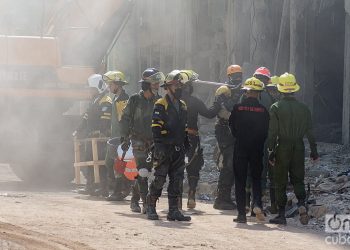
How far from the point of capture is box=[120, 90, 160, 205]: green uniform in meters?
12.1

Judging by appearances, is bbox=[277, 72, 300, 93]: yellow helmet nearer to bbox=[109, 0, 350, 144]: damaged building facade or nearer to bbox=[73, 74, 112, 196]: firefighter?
bbox=[73, 74, 112, 196]: firefighter

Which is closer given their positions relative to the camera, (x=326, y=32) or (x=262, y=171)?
(x=262, y=171)

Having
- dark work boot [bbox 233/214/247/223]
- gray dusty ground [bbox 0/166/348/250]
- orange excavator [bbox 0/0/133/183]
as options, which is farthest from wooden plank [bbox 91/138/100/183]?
dark work boot [bbox 233/214/247/223]

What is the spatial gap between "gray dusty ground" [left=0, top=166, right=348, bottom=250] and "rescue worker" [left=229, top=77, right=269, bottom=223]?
418 mm

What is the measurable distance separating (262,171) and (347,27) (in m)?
5.97

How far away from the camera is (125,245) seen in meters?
9.35

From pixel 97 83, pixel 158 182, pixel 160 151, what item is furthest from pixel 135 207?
pixel 97 83

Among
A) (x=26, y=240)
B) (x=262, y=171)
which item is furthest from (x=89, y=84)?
(x=26, y=240)

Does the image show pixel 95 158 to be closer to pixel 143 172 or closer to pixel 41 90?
pixel 41 90

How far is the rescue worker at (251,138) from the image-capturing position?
11.7 m

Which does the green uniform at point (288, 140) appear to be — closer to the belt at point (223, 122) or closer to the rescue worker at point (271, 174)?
the rescue worker at point (271, 174)

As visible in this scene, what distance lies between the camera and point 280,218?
455 inches

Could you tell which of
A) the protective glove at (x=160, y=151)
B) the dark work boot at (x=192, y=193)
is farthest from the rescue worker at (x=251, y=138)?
the dark work boot at (x=192, y=193)

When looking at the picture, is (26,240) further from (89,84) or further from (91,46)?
(91,46)
